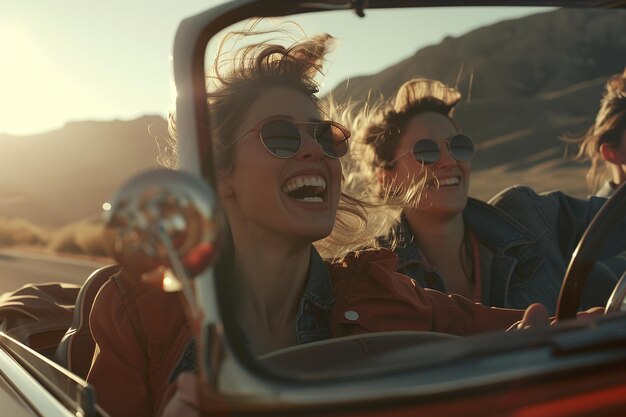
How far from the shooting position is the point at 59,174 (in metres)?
59.7

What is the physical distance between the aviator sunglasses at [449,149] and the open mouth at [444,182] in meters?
0.08

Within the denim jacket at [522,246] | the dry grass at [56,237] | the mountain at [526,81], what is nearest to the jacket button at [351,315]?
the denim jacket at [522,246]

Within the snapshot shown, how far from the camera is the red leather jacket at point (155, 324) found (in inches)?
73.9

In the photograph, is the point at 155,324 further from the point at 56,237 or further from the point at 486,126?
the point at 486,126

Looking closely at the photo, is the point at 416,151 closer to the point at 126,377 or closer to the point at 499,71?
the point at 126,377

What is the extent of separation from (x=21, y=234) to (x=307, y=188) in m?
37.2

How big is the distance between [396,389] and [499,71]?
6100cm

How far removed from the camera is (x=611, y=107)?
3.81 meters

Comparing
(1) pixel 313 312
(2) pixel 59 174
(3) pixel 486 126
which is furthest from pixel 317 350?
(2) pixel 59 174

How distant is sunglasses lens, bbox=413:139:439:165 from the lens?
3253mm

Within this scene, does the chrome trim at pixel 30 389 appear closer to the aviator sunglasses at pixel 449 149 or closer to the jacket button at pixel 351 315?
the jacket button at pixel 351 315

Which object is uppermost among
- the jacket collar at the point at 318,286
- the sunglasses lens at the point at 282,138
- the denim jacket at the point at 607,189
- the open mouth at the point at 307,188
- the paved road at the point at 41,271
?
the sunglasses lens at the point at 282,138

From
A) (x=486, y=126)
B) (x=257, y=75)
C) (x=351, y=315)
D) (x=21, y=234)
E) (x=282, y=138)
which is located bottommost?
(x=21, y=234)

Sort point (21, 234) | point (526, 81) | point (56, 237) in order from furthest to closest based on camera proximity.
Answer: point (526, 81), point (21, 234), point (56, 237)
